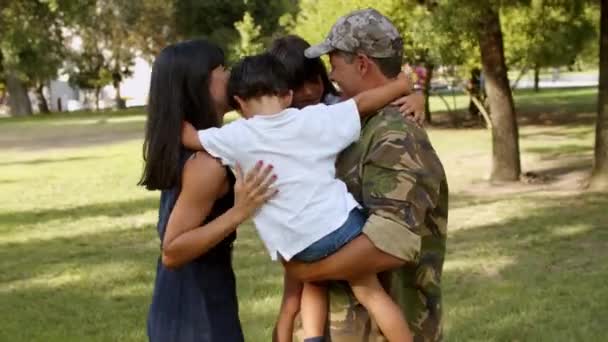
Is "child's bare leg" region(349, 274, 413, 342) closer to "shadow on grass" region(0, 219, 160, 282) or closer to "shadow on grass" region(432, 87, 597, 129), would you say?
"shadow on grass" region(0, 219, 160, 282)

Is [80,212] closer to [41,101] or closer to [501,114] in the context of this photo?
[501,114]

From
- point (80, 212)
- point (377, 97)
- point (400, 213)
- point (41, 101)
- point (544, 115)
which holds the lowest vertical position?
point (41, 101)

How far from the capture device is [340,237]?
2.29 meters

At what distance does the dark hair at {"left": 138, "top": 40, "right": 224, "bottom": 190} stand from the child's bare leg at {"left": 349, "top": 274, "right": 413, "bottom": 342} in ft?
1.83

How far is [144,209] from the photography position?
12680mm

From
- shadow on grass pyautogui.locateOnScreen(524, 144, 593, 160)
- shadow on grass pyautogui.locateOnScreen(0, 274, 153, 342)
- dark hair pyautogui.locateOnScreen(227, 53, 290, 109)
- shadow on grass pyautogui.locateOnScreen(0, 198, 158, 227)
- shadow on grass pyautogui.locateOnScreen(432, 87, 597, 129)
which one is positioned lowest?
shadow on grass pyautogui.locateOnScreen(432, 87, 597, 129)

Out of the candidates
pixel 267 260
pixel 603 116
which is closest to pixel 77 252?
pixel 267 260

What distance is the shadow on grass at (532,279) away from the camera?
6113 mm

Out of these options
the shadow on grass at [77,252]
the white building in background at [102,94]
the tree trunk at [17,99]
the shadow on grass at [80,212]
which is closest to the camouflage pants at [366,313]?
the shadow on grass at [77,252]

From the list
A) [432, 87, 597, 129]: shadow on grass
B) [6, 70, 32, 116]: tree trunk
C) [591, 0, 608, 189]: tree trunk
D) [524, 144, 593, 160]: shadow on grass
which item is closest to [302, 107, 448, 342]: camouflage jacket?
[591, 0, 608, 189]: tree trunk

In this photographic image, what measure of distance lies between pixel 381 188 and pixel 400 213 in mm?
74

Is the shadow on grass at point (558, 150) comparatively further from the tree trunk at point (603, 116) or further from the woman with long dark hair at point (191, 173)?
the woman with long dark hair at point (191, 173)

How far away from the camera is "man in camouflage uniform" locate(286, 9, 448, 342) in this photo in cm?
227

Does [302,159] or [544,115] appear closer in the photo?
[302,159]
